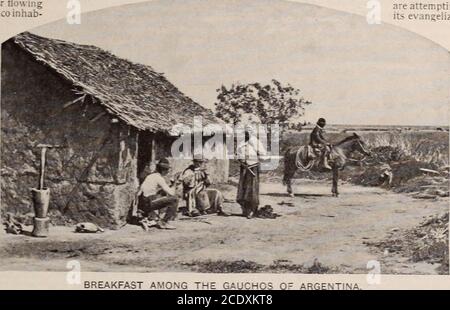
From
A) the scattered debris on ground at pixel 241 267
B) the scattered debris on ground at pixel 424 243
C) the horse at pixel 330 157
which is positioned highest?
the horse at pixel 330 157

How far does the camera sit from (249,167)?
802cm

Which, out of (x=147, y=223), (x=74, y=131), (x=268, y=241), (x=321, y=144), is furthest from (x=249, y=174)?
(x=74, y=131)

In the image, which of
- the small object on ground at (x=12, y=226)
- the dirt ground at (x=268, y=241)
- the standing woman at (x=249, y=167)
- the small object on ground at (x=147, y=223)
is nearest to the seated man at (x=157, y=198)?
the small object on ground at (x=147, y=223)

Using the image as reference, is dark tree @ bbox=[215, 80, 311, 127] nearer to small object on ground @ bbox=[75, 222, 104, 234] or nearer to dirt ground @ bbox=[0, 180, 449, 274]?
dirt ground @ bbox=[0, 180, 449, 274]

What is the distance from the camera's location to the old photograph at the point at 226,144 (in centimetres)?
776

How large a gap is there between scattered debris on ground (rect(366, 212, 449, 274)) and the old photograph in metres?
0.02

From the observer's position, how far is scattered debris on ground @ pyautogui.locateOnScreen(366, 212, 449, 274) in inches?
309

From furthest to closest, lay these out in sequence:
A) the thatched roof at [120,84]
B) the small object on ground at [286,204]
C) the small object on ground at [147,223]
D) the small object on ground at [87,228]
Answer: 1. the small object on ground at [286,204]
2. the small object on ground at [147,223]
3. the small object on ground at [87,228]
4. the thatched roof at [120,84]

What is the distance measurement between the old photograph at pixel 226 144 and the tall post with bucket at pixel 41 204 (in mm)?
18

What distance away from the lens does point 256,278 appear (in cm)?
782

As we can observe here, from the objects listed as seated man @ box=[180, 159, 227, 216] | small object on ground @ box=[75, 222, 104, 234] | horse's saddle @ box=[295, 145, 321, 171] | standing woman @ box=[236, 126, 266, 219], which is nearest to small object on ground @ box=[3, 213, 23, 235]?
small object on ground @ box=[75, 222, 104, 234]

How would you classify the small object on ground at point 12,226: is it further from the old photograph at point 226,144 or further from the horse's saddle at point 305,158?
the horse's saddle at point 305,158
